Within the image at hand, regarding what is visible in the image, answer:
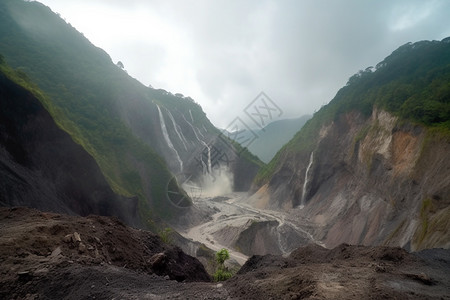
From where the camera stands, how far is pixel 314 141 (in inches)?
2261

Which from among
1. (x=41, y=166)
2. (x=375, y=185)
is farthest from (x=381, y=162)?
(x=41, y=166)

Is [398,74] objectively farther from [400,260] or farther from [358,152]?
[400,260]

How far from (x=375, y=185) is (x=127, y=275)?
31724 mm

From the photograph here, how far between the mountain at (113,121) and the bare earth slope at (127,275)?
19.6 metres

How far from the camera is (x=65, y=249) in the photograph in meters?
8.34

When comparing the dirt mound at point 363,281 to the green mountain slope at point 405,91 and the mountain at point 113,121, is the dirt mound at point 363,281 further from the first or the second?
the mountain at point 113,121

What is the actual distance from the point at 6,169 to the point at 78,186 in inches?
369

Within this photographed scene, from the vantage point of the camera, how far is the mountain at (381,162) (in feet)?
70.1

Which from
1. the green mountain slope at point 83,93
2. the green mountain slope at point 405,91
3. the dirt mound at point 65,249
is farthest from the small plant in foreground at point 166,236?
the green mountain slope at point 405,91

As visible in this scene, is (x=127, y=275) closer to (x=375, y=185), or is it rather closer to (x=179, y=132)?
(x=375, y=185)

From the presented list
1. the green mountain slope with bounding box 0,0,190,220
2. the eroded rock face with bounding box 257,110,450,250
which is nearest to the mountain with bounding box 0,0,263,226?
the green mountain slope with bounding box 0,0,190,220

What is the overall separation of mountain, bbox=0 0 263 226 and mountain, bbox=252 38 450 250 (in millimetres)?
22845

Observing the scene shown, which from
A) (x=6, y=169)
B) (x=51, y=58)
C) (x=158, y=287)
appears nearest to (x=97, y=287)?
(x=158, y=287)

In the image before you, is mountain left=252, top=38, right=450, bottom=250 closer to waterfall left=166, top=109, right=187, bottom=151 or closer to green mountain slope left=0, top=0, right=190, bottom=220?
green mountain slope left=0, top=0, right=190, bottom=220
